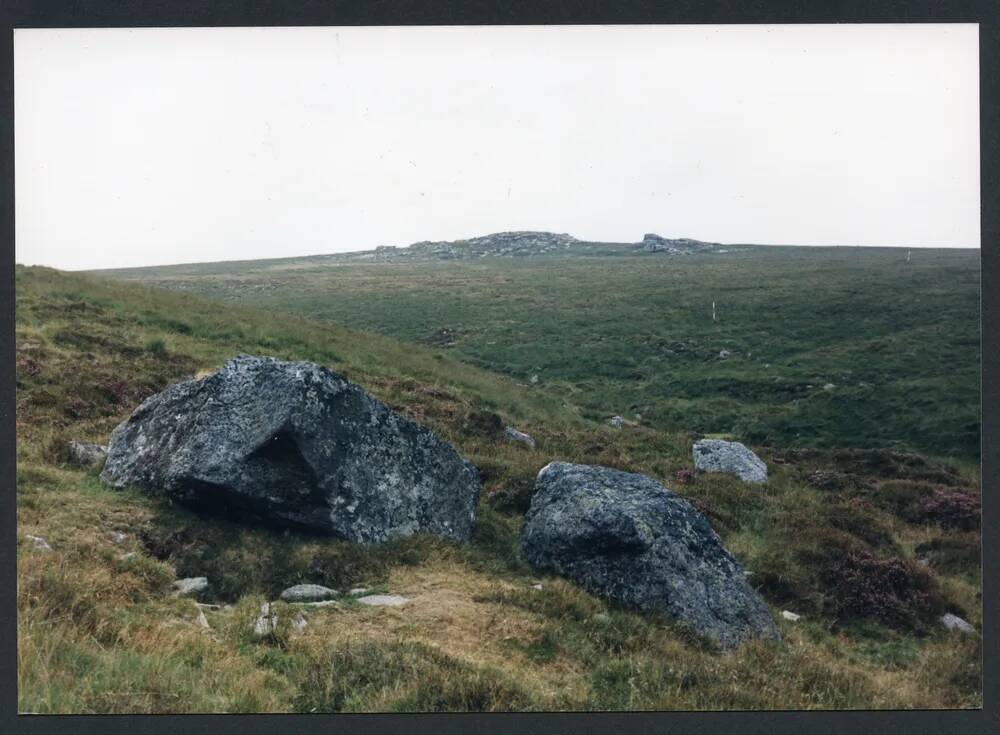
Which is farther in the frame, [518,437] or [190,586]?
[518,437]

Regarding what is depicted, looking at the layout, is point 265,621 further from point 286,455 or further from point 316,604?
point 286,455

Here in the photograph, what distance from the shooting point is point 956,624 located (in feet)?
33.0

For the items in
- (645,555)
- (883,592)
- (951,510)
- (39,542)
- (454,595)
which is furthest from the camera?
(951,510)

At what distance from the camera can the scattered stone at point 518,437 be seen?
1675cm

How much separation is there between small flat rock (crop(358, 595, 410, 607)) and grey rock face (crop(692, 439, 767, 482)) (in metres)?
9.97

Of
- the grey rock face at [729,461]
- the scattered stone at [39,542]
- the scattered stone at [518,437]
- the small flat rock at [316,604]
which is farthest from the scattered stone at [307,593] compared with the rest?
the grey rock face at [729,461]

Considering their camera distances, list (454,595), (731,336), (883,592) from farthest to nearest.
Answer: (731,336) < (883,592) < (454,595)

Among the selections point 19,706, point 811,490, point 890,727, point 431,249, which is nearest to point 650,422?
point 811,490

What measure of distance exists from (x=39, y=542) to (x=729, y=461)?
1366cm

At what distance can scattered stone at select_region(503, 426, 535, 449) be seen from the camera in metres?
16.8

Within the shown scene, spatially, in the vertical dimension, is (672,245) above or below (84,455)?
above

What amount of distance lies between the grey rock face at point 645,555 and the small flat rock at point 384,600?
2.18m

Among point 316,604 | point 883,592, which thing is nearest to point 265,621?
point 316,604

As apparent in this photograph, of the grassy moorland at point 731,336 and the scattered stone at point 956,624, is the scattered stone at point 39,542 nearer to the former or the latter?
the scattered stone at point 956,624
